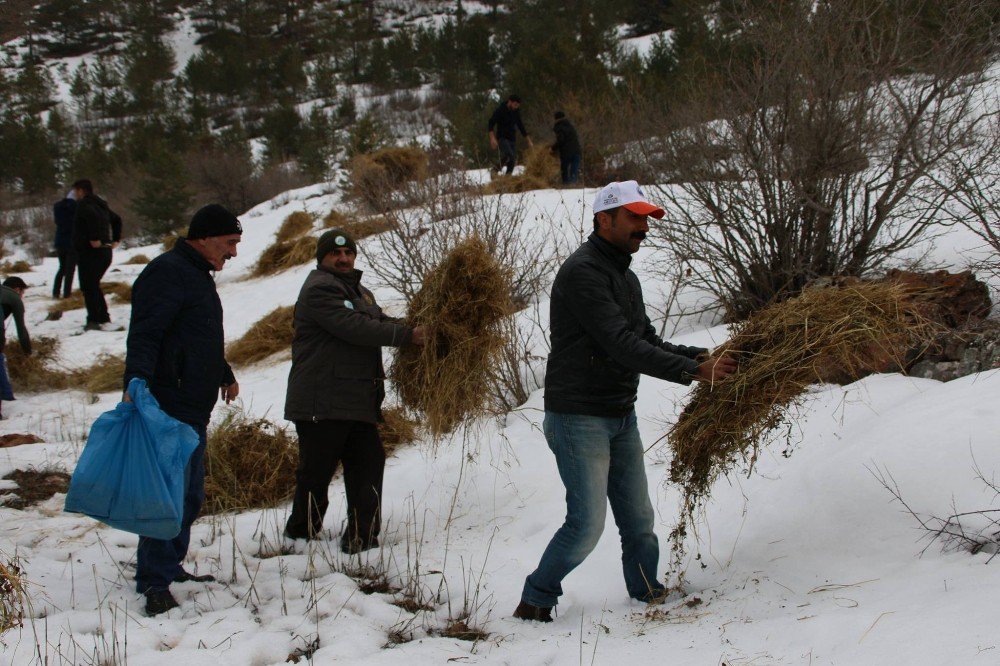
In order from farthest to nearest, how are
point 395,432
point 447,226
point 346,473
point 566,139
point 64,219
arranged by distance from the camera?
point 566,139 < point 64,219 < point 447,226 < point 395,432 < point 346,473

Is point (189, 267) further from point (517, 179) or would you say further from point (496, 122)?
point (496, 122)

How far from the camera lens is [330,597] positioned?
3.58m

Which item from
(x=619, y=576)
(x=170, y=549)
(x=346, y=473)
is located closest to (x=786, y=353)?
(x=619, y=576)

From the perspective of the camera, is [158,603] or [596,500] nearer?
[596,500]

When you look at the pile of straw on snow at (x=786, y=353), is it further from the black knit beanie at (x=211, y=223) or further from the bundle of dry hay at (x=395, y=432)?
the bundle of dry hay at (x=395, y=432)

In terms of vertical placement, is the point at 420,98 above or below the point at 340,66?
below

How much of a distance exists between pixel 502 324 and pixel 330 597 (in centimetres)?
164

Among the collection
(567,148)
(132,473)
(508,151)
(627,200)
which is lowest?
(132,473)

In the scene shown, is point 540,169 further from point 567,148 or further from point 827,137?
point 827,137

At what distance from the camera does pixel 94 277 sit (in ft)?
35.0

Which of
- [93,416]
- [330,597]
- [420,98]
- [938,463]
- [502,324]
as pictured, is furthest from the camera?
[420,98]

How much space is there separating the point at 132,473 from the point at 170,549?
528 millimetres

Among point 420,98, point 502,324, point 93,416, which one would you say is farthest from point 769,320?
point 420,98

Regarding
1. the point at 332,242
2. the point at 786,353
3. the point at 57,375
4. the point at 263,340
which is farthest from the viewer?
the point at 263,340
